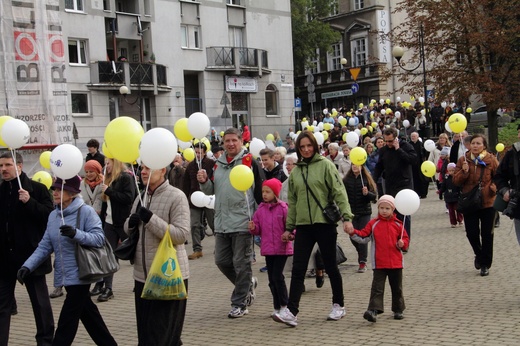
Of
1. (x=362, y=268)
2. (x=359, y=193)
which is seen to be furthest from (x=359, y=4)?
(x=362, y=268)

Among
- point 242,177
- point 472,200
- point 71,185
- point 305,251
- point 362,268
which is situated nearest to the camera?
point 71,185

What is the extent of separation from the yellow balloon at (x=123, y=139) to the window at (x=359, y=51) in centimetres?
5391

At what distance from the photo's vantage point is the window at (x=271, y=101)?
150 ft

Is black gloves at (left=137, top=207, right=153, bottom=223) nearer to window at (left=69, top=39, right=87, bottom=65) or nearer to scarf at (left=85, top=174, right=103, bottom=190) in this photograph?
scarf at (left=85, top=174, right=103, bottom=190)

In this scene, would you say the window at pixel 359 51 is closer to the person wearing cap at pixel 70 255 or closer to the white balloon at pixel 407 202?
the white balloon at pixel 407 202

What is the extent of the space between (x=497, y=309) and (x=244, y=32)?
37318 mm

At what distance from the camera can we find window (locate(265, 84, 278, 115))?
1803 inches

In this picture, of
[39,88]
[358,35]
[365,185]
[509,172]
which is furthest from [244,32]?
[509,172]

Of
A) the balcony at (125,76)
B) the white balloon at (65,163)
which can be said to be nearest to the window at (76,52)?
the balcony at (125,76)

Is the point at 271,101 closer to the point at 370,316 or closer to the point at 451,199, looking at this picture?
the point at 451,199

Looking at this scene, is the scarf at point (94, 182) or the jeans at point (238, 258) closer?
the jeans at point (238, 258)

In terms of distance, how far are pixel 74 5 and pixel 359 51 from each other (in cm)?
2969

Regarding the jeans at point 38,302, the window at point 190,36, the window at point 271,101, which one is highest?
the window at point 190,36

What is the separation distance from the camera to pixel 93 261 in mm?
6484
